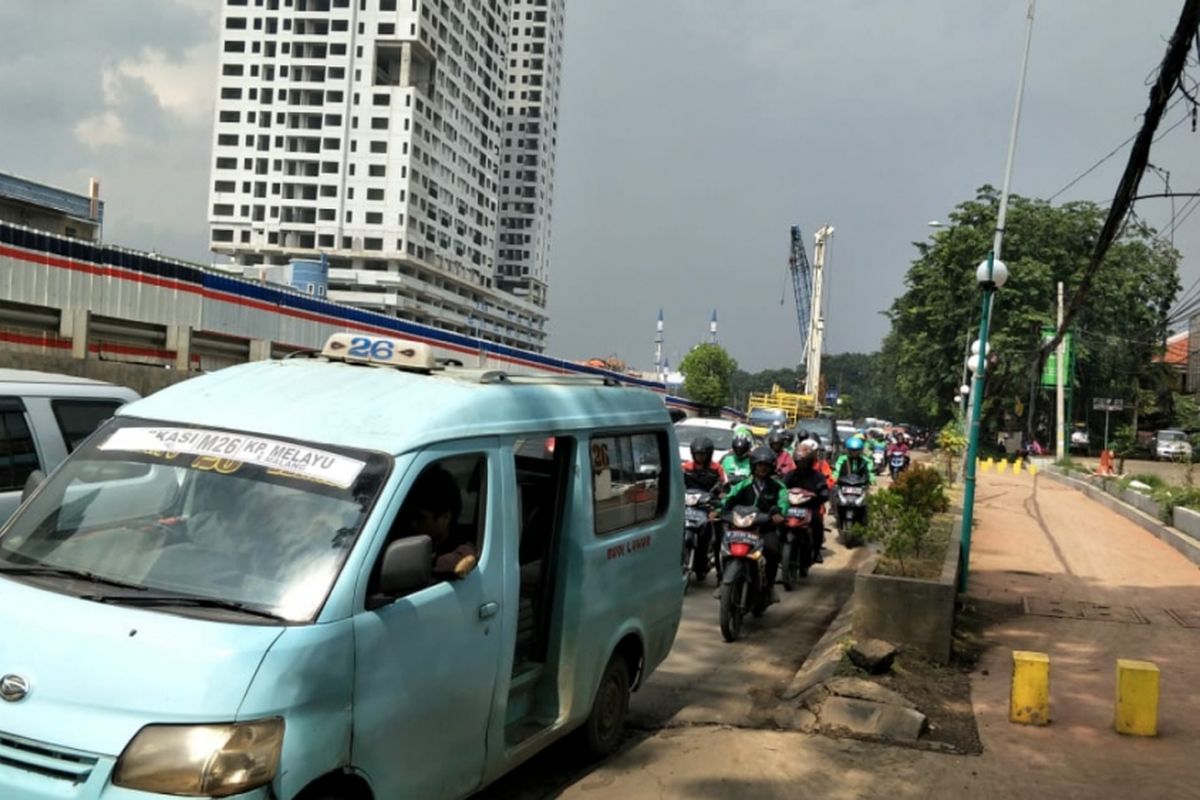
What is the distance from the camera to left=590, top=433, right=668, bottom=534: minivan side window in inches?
195

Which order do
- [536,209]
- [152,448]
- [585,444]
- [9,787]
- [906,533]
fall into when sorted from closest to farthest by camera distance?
[9,787], [152,448], [585,444], [906,533], [536,209]

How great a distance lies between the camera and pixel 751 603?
28.3ft

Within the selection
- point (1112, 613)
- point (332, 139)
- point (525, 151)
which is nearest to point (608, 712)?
point (1112, 613)

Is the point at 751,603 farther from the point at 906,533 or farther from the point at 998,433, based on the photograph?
the point at 998,433

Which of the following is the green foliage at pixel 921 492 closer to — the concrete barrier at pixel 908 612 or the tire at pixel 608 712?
the concrete barrier at pixel 908 612

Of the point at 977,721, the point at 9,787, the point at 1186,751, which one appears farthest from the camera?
the point at 977,721

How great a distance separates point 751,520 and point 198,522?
5.60 meters

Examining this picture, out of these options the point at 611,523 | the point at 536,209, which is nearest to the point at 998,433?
the point at 611,523

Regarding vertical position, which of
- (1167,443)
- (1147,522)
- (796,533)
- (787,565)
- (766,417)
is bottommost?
(787,565)

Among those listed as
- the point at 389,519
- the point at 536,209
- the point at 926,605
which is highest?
the point at 536,209

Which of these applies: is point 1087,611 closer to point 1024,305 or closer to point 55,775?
point 55,775

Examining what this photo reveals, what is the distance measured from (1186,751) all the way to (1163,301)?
57833mm

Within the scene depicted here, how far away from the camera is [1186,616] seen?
31.4ft

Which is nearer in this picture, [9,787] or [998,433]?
[9,787]
